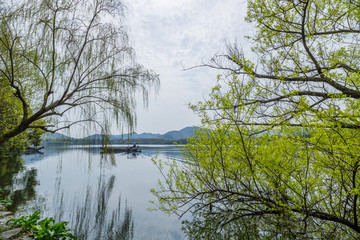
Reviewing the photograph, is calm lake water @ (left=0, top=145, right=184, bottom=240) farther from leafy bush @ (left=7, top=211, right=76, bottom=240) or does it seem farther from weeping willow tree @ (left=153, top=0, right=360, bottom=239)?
weeping willow tree @ (left=153, top=0, right=360, bottom=239)

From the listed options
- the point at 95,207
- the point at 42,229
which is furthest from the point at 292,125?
the point at 95,207

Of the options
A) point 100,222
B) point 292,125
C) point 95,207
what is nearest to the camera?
point 292,125

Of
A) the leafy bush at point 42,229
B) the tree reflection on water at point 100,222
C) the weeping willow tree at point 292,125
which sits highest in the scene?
the weeping willow tree at point 292,125

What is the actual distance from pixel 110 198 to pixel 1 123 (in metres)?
5.10

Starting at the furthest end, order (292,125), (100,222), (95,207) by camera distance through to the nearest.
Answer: (95,207) < (100,222) < (292,125)

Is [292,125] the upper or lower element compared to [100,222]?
upper

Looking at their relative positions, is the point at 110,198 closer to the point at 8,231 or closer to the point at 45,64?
the point at 8,231

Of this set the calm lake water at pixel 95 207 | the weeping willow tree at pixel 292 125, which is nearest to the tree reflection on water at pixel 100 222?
the calm lake water at pixel 95 207

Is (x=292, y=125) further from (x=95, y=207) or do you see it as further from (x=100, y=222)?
(x=95, y=207)

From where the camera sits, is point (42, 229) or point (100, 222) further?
point (100, 222)

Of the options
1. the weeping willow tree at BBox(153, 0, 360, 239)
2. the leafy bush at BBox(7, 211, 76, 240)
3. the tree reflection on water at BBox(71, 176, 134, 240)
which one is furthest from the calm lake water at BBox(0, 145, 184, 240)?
the weeping willow tree at BBox(153, 0, 360, 239)

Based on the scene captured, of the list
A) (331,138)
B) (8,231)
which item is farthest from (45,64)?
(331,138)

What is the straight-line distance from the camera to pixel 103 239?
448 centimetres

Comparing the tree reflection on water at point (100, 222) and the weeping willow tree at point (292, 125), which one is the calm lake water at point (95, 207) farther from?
the weeping willow tree at point (292, 125)
